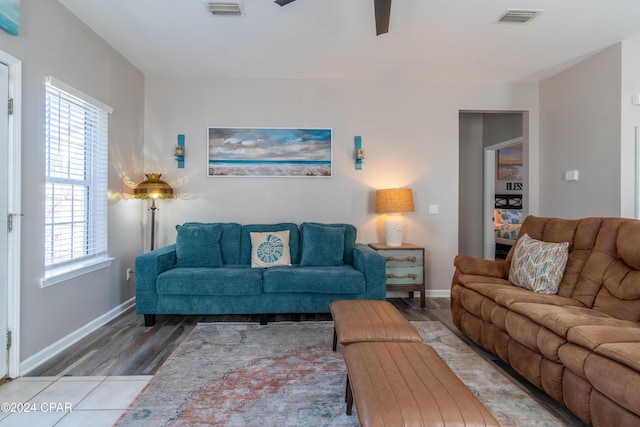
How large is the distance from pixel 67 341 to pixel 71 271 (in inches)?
21.8

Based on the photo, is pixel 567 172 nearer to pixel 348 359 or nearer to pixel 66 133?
pixel 348 359

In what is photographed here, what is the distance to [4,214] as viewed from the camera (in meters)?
1.98

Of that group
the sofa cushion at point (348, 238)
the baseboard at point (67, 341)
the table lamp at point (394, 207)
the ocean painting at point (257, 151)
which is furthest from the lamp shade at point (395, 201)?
the baseboard at point (67, 341)

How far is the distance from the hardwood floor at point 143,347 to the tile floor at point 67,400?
0.32 ft

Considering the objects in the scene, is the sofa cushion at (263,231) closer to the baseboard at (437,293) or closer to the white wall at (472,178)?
the baseboard at (437,293)

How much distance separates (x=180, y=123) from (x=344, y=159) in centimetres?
205

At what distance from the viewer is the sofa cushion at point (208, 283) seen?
2791 mm

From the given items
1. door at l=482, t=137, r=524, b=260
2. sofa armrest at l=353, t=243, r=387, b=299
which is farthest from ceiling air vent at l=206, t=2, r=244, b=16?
door at l=482, t=137, r=524, b=260

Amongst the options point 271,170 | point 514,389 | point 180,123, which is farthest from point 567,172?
point 180,123

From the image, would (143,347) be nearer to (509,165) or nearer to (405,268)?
(405,268)

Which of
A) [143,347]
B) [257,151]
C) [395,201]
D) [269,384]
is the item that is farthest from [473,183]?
[143,347]

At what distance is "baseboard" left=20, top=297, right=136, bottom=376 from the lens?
83.6 inches

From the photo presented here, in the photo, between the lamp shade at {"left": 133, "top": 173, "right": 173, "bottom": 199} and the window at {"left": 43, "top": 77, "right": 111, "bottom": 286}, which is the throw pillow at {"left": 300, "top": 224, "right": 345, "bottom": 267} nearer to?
the lamp shade at {"left": 133, "top": 173, "right": 173, "bottom": 199}

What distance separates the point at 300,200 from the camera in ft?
12.5
